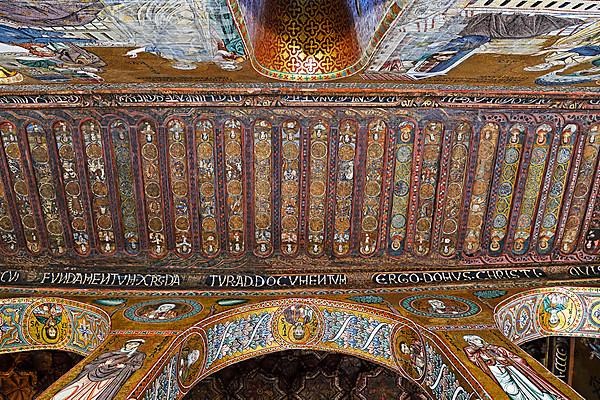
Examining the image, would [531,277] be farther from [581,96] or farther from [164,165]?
[164,165]

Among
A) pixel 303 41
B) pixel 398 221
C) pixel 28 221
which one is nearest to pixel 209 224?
pixel 28 221

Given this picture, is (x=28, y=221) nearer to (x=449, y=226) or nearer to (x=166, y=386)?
(x=166, y=386)

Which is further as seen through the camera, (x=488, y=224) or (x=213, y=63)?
(x=488, y=224)

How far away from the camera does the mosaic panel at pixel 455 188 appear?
704 cm

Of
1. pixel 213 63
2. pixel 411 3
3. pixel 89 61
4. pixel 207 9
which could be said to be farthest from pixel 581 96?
pixel 89 61

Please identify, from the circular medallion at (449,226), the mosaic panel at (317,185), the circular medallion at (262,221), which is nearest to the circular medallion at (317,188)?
the mosaic panel at (317,185)

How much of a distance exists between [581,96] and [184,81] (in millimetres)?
4713

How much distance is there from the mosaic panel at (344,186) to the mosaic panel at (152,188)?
2.40 meters

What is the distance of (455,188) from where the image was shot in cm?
741

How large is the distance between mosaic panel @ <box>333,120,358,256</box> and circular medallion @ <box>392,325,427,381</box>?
169cm

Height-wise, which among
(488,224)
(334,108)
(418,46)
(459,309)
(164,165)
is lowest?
(459,309)

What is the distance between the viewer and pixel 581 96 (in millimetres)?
6508

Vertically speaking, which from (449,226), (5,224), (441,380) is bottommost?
(441,380)

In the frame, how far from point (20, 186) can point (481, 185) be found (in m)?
6.23
